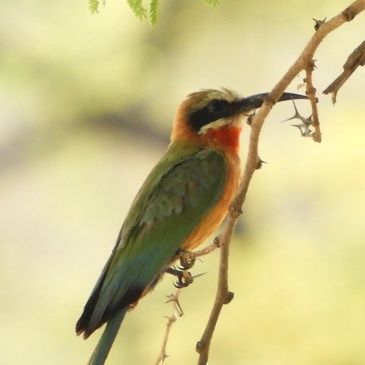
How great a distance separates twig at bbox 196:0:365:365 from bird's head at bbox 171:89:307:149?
→ 3.30 feet

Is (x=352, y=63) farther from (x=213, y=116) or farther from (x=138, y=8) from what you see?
(x=213, y=116)

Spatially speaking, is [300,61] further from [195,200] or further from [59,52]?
[59,52]

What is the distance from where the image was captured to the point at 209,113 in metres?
2.71

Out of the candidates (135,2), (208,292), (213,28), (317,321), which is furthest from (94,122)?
(135,2)

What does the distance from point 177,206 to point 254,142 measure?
945 millimetres

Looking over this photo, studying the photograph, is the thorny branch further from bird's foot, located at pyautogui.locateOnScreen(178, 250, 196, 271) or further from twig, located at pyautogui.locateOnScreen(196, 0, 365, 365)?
bird's foot, located at pyautogui.locateOnScreen(178, 250, 196, 271)

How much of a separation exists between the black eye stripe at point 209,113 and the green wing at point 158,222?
0.40 feet

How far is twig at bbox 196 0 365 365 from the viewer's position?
1368mm

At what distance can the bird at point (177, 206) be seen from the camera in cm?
212

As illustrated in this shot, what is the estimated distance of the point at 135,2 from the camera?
4.58 ft

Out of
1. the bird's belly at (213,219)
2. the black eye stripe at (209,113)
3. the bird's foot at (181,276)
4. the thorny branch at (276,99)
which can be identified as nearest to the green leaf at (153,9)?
the thorny branch at (276,99)

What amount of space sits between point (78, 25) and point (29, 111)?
16.6 inches

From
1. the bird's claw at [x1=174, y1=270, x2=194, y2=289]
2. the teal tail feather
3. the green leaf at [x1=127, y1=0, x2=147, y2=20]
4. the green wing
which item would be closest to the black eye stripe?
the green wing

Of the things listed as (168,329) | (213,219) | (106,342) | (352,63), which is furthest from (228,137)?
(352,63)
